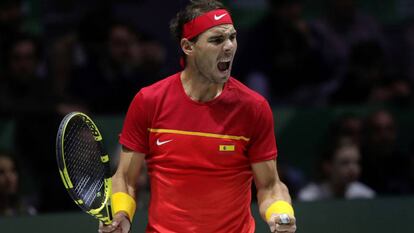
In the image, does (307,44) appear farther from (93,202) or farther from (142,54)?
(93,202)

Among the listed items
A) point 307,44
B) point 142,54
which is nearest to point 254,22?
point 307,44

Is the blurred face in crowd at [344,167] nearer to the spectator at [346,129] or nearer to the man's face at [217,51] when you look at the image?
the spectator at [346,129]

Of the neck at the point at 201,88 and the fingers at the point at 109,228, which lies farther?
the neck at the point at 201,88

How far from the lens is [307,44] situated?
8336mm

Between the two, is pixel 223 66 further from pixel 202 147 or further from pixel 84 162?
pixel 84 162

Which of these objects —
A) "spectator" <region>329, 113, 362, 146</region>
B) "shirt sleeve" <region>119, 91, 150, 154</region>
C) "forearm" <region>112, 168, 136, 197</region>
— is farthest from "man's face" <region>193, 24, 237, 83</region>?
"spectator" <region>329, 113, 362, 146</region>

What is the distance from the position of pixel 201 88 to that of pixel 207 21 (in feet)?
1.07

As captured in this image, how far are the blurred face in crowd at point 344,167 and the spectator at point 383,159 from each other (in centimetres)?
36

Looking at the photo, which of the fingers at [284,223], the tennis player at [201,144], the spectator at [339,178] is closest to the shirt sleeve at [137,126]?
the tennis player at [201,144]

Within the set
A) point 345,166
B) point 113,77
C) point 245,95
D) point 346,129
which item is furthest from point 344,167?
point 245,95

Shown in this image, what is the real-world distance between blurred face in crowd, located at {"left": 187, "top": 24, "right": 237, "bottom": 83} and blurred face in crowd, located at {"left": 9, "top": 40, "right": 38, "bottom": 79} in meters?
3.17

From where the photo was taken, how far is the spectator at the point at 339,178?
7309 mm

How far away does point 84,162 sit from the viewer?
15.5ft

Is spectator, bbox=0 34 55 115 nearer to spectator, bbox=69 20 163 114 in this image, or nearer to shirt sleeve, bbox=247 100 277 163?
spectator, bbox=69 20 163 114
